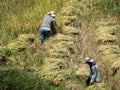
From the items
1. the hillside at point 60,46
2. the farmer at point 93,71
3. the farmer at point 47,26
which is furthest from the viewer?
the farmer at point 47,26

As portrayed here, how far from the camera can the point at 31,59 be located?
13422 millimetres

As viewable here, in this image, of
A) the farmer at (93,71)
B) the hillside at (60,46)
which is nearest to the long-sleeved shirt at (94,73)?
the farmer at (93,71)

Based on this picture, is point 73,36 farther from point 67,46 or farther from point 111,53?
point 111,53

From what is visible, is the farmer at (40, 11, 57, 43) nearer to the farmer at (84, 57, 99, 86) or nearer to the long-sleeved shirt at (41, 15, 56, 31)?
the long-sleeved shirt at (41, 15, 56, 31)

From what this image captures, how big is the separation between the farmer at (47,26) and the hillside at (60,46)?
18cm

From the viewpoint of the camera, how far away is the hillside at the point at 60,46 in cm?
1221

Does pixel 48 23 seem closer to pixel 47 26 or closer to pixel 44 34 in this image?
pixel 47 26

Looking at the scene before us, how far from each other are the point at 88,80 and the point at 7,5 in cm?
571

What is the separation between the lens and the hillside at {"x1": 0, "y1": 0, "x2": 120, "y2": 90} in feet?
40.1

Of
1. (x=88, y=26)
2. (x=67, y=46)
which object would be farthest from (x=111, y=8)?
(x=67, y=46)

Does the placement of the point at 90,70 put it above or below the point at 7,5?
below

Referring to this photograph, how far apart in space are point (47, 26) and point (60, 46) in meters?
0.93

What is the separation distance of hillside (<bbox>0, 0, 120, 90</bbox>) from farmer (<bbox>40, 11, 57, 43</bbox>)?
0.18 m

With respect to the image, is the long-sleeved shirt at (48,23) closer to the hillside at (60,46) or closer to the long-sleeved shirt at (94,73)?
the hillside at (60,46)
